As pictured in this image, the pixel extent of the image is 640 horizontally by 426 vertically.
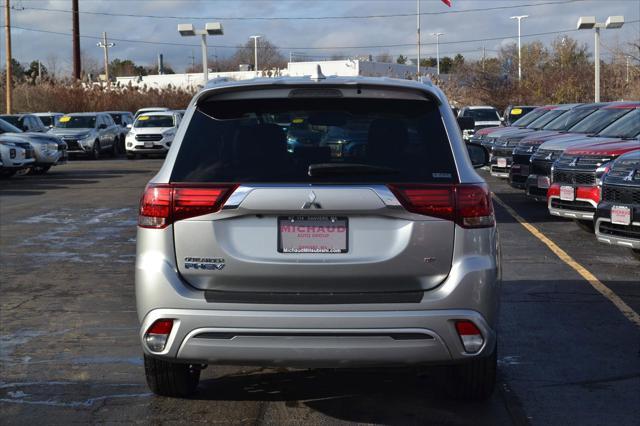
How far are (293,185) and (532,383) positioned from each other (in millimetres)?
2333

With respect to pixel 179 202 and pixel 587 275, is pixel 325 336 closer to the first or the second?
pixel 179 202

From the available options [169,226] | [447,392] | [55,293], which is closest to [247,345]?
[169,226]

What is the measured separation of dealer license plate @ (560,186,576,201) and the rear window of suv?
27.0ft

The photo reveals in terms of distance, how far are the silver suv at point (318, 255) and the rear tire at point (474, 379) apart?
38cm

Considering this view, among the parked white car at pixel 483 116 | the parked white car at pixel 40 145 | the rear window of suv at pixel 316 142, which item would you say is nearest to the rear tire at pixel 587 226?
the rear window of suv at pixel 316 142

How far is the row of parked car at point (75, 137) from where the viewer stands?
25172 mm

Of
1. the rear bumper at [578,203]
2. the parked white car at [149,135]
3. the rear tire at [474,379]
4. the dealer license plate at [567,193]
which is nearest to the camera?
the rear tire at [474,379]

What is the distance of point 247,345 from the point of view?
478 cm

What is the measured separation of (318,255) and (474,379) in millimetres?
1354

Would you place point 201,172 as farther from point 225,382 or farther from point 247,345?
point 225,382

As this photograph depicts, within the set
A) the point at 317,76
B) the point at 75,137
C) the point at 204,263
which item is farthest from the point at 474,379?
the point at 75,137

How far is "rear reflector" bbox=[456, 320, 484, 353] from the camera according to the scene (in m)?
4.84

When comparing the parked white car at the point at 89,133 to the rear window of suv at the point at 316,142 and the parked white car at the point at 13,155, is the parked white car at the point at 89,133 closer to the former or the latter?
the parked white car at the point at 13,155

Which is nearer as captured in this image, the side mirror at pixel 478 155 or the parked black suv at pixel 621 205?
the side mirror at pixel 478 155
